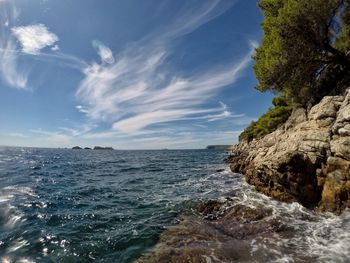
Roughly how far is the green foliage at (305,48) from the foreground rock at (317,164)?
5.15 m

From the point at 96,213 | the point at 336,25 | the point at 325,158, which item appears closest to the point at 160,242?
the point at 96,213

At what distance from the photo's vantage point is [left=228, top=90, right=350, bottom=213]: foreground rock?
38.2 feet

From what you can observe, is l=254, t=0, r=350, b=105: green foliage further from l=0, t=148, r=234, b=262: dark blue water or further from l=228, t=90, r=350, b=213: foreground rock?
l=0, t=148, r=234, b=262: dark blue water

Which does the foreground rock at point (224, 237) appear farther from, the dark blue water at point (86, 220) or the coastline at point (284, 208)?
the dark blue water at point (86, 220)

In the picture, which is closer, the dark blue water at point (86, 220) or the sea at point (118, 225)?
the sea at point (118, 225)

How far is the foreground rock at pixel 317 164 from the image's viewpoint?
11641 mm

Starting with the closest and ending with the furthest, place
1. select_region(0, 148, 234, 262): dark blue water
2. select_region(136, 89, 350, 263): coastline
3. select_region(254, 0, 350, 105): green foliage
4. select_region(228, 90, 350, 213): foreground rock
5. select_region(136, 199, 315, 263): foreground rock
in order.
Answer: select_region(136, 199, 315, 263): foreground rock < select_region(136, 89, 350, 263): coastline < select_region(0, 148, 234, 262): dark blue water < select_region(228, 90, 350, 213): foreground rock < select_region(254, 0, 350, 105): green foliage

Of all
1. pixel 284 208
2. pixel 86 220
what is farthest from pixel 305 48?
pixel 86 220

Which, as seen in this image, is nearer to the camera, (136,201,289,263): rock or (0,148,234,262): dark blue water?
(136,201,289,263): rock

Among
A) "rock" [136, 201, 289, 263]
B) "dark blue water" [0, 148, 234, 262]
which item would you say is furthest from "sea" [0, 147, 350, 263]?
"rock" [136, 201, 289, 263]

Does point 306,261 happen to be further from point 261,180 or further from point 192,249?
point 261,180

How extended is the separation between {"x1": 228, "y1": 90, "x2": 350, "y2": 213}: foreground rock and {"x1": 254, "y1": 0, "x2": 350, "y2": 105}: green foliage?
5150 mm

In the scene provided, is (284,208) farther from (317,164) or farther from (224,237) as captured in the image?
(224,237)

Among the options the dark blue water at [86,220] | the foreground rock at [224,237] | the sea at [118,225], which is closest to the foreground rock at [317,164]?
the sea at [118,225]
